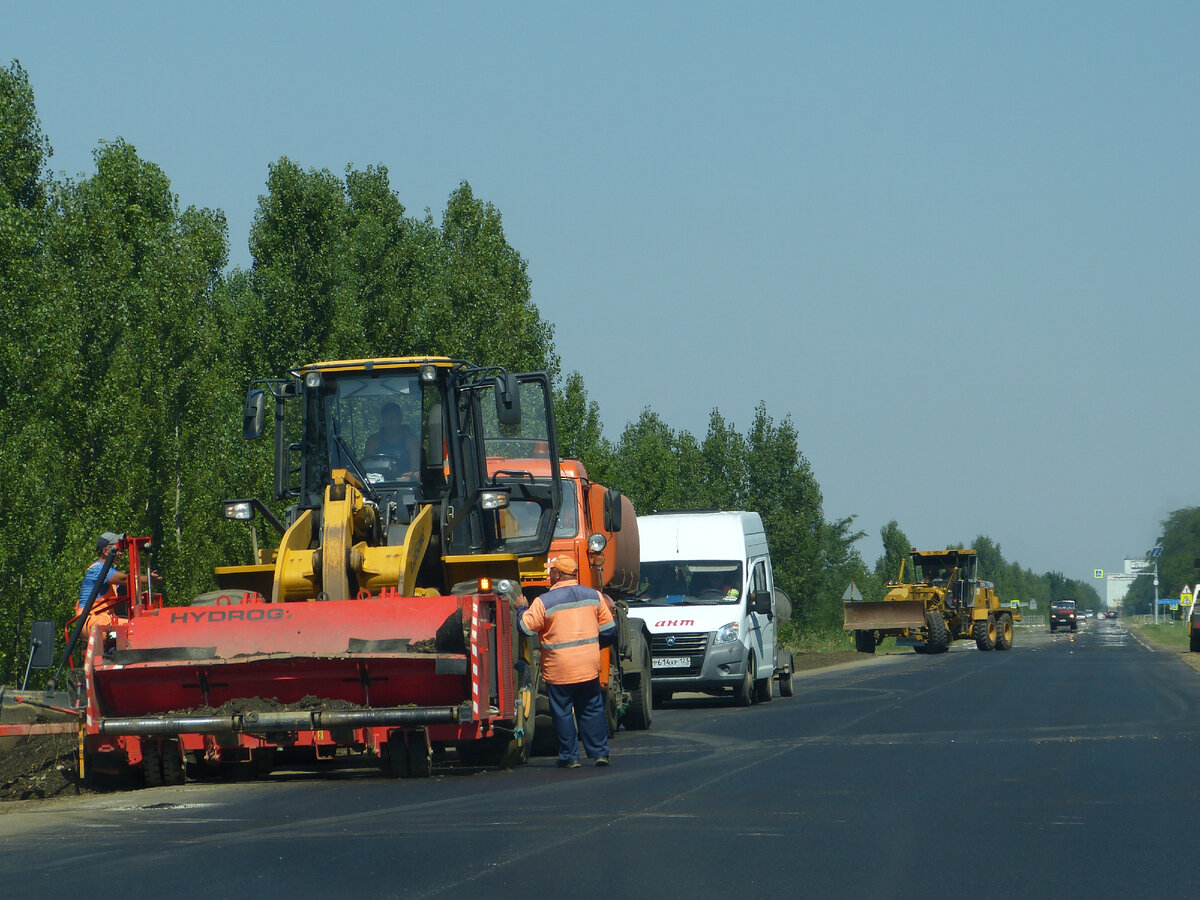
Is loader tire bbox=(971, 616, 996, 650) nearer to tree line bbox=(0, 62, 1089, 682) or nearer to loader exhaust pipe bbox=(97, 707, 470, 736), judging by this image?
tree line bbox=(0, 62, 1089, 682)

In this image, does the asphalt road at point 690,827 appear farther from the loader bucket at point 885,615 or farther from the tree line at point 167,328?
the loader bucket at point 885,615

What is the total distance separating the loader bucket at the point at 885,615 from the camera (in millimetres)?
51344

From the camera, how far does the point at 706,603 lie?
77.2 feet

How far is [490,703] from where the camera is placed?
12773 millimetres

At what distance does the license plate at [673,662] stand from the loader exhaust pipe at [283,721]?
1099 centimetres

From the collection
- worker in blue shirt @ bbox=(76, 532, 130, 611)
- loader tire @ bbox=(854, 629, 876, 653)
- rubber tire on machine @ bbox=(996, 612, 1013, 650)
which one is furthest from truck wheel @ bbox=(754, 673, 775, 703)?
rubber tire on machine @ bbox=(996, 612, 1013, 650)

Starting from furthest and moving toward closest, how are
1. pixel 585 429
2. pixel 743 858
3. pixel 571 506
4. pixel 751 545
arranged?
pixel 585 429 → pixel 751 545 → pixel 571 506 → pixel 743 858

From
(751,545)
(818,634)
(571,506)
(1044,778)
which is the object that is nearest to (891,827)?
(1044,778)

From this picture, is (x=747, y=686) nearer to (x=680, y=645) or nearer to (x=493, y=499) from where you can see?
(x=680, y=645)

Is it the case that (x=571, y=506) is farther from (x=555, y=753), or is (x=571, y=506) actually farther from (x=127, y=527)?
(x=127, y=527)

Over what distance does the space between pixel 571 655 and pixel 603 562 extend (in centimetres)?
504

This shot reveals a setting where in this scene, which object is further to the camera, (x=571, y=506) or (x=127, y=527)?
(x=127, y=527)

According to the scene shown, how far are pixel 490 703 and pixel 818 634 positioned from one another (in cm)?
5318

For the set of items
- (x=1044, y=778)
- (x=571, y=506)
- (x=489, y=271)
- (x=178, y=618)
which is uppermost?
(x=489, y=271)
